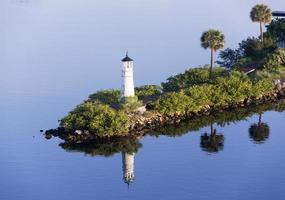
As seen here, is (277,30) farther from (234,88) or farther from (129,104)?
(129,104)

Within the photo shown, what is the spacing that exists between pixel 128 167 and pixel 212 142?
9.96 m

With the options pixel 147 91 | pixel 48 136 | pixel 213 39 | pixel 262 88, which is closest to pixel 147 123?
pixel 147 91

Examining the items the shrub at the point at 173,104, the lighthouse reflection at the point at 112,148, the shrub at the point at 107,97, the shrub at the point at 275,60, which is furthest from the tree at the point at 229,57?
the lighthouse reflection at the point at 112,148

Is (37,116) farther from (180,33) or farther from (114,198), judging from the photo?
(180,33)

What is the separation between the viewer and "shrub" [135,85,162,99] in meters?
74.8

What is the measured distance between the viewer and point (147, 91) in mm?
75562

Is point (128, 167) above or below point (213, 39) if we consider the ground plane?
below

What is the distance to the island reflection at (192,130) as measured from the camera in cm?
6278

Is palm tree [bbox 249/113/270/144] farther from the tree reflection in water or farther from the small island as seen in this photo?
the small island

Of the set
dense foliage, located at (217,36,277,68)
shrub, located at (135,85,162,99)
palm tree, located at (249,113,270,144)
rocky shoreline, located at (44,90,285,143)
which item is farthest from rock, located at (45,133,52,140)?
dense foliage, located at (217,36,277,68)

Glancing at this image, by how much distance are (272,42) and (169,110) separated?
2651 cm

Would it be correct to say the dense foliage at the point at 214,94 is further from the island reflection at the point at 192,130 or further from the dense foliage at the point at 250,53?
the dense foliage at the point at 250,53

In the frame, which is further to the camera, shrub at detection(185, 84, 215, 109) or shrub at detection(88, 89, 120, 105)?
shrub at detection(185, 84, 215, 109)

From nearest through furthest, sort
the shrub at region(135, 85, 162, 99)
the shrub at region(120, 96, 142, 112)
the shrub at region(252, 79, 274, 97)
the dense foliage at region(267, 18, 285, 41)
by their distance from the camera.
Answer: the shrub at region(120, 96, 142, 112), the shrub at region(135, 85, 162, 99), the shrub at region(252, 79, 274, 97), the dense foliage at region(267, 18, 285, 41)
